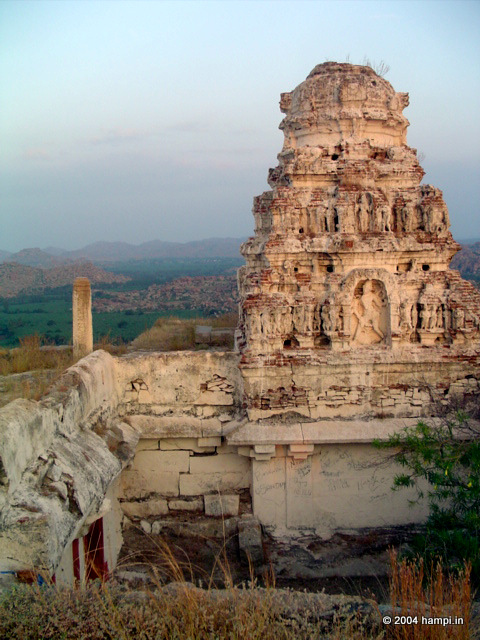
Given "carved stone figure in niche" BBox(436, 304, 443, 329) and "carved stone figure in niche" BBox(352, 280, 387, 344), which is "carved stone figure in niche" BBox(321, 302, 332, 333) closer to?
"carved stone figure in niche" BBox(352, 280, 387, 344)

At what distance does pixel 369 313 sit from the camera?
358 inches

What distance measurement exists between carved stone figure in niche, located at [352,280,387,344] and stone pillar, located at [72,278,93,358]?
15.2 ft

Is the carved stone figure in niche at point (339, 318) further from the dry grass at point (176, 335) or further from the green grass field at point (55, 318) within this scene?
the green grass field at point (55, 318)

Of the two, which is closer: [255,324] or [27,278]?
[255,324]

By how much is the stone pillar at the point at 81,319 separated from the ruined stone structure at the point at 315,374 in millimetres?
1347

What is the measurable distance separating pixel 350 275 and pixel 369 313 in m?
0.69

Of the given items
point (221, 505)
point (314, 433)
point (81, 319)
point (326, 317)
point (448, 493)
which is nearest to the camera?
point (448, 493)

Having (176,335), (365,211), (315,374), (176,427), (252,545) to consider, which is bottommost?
(252,545)

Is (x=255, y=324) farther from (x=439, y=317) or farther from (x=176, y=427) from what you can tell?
(x=439, y=317)

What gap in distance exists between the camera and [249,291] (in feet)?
29.9

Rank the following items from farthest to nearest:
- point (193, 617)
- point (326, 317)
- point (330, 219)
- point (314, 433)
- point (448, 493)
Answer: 1. point (330, 219)
2. point (326, 317)
3. point (314, 433)
4. point (448, 493)
5. point (193, 617)

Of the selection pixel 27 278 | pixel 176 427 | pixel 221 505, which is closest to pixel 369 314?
pixel 176 427

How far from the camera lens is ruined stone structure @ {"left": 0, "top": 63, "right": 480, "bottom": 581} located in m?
8.70

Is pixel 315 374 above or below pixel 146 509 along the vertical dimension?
above
